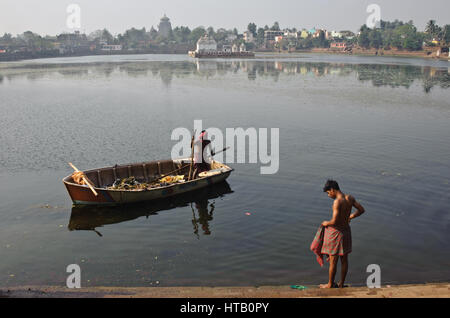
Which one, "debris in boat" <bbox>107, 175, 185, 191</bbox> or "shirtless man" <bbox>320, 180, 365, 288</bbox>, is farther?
"debris in boat" <bbox>107, 175, 185, 191</bbox>

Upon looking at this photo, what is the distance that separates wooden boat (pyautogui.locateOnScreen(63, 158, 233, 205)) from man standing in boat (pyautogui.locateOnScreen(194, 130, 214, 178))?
0.31m

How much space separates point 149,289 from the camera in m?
8.62

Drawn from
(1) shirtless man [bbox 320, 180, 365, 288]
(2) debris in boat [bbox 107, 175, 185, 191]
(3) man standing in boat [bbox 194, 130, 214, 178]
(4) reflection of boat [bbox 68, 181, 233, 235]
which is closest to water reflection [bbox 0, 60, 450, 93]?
(3) man standing in boat [bbox 194, 130, 214, 178]

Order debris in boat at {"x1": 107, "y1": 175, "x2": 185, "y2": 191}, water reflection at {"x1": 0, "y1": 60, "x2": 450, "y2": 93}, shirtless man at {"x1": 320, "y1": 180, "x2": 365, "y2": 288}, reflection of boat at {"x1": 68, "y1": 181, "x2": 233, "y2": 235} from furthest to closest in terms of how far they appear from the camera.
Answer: water reflection at {"x1": 0, "y1": 60, "x2": 450, "y2": 93} → debris in boat at {"x1": 107, "y1": 175, "x2": 185, "y2": 191} → reflection of boat at {"x1": 68, "y1": 181, "x2": 233, "y2": 235} → shirtless man at {"x1": 320, "y1": 180, "x2": 365, "y2": 288}

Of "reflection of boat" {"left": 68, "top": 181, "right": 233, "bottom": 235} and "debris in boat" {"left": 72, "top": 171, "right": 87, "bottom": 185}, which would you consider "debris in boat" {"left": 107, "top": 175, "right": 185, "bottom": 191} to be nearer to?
"reflection of boat" {"left": 68, "top": 181, "right": 233, "bottom": 235}

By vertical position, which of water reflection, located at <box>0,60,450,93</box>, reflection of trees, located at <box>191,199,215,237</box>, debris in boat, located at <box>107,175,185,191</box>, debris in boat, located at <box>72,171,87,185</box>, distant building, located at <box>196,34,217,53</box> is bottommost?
reflection of trees, located at <box>191,199,215,237</box>

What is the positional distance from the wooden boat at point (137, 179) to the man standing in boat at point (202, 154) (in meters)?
0.31

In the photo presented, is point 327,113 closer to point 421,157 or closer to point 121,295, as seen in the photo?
point 421,157

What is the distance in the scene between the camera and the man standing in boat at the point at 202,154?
15883 mm

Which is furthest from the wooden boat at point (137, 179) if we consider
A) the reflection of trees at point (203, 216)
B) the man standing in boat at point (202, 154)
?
the reflection of trees at point (203, 216)

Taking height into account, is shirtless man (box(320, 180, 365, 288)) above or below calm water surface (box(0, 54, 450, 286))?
above

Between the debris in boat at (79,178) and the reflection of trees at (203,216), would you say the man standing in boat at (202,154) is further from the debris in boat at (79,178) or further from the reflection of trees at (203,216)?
the debris in boat at (79,178)

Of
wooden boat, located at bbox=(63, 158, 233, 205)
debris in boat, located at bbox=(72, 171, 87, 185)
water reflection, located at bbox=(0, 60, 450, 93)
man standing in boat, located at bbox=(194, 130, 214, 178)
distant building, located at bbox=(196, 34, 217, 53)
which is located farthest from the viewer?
distant building, located at bbox=(196, 34, 217, 53)

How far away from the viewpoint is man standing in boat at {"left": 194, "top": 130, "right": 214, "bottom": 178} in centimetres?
1588
